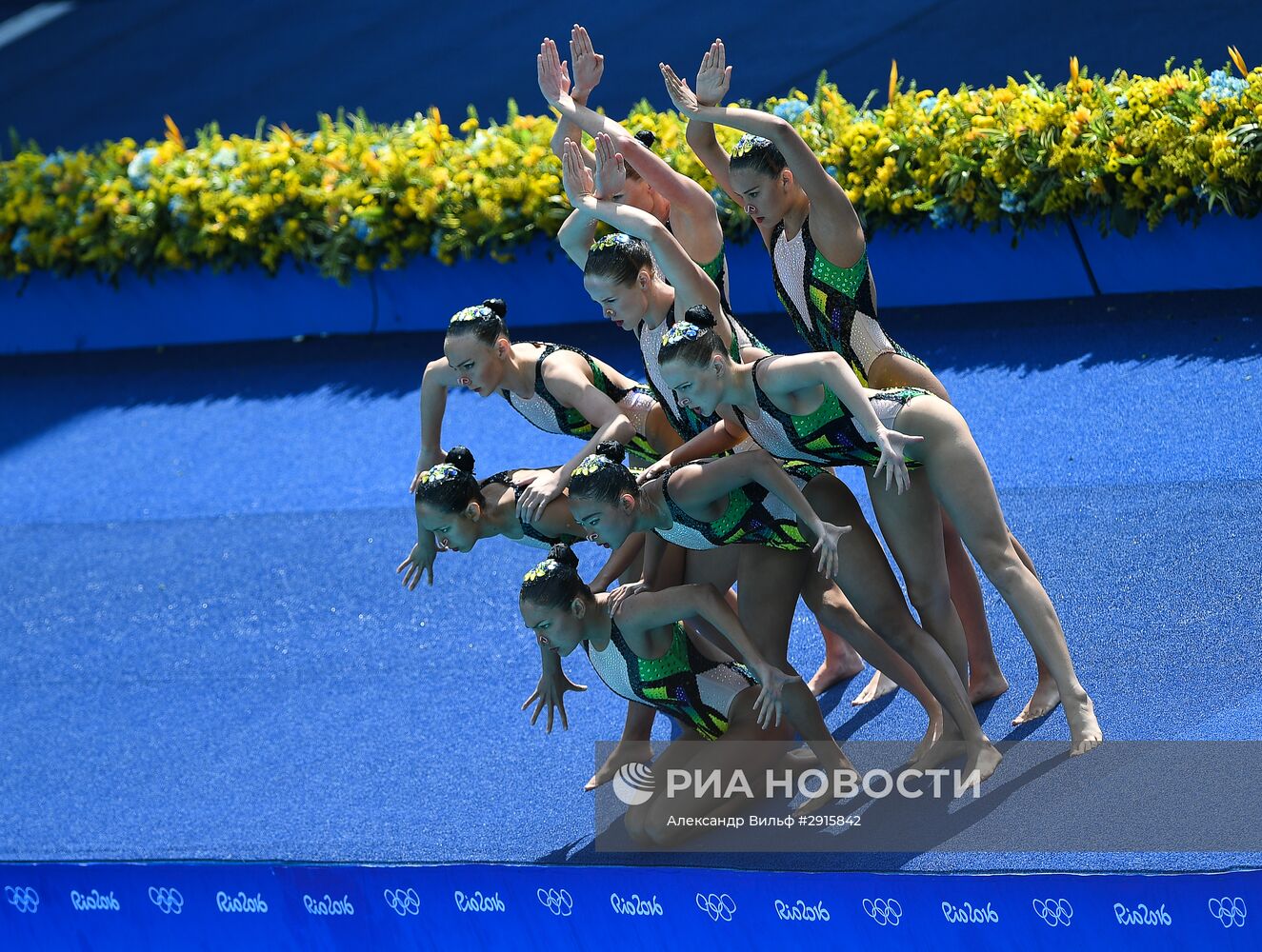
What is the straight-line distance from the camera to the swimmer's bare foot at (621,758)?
201 inches

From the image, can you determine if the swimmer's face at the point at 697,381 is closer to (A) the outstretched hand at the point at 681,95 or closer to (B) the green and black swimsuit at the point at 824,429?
(B) the green and black swimsuit at the point at 824,429

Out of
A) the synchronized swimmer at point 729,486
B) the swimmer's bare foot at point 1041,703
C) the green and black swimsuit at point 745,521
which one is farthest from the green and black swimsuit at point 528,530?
the swimmer's bare foot at point 1041,703

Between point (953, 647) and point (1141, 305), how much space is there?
3.39 meters

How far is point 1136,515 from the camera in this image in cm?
604

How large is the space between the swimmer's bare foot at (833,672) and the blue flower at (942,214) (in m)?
2.95

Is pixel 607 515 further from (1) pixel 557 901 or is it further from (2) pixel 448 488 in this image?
(1) pixel 557 901

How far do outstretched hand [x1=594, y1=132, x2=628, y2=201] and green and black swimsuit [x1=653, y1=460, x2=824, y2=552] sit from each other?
88 centimetres

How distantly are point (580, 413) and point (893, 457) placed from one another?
1259 mm

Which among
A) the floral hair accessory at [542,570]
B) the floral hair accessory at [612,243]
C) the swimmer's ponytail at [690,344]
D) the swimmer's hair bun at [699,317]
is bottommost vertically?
the floral hair accessory at [542,570]

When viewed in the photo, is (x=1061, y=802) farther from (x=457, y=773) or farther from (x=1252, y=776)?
(x=457, y=773)

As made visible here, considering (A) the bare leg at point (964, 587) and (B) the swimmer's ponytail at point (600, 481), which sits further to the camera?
(A) the bare leg at point (964, 587)

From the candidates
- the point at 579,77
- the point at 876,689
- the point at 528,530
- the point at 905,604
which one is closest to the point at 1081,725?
the point at 905,604

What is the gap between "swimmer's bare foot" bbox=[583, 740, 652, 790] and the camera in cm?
511

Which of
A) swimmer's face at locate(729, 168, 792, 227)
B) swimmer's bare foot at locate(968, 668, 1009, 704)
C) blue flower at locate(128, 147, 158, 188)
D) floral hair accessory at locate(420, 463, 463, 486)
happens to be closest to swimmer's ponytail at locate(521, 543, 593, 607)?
floral hair accessory at locate(420, 463, 463, 486)
